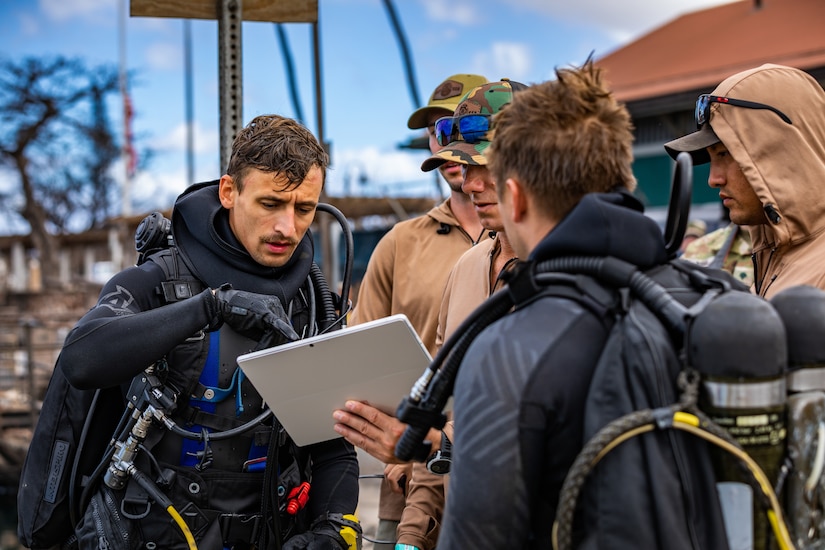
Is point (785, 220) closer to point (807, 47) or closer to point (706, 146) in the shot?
point (706, 146)

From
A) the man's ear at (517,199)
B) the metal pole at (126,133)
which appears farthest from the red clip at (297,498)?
the metal pole at (126,133)

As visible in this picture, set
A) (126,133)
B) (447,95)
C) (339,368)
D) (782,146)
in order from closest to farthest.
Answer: (339,368)
(782,146)
(447,95)
(126,133)

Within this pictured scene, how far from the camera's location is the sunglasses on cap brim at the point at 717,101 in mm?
2762

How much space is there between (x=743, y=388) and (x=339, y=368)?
1.14 metres

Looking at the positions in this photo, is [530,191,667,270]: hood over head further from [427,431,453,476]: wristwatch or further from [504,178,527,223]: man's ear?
[427,431,453,476]: wristwatch

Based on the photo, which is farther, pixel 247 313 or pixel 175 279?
pixel 175 279

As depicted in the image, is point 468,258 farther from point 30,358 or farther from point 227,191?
point 30,358

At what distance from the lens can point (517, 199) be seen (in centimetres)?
186

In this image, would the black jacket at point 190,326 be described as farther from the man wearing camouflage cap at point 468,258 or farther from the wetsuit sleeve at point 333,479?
the man wearing camouflage cap at point 468,258

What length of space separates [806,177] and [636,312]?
4.88 feet

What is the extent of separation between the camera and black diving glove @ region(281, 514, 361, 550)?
2.68 metres

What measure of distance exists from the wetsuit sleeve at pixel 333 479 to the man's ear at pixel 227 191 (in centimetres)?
89

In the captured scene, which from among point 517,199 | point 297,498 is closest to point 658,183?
point 297,498

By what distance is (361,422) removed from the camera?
7.95ft
